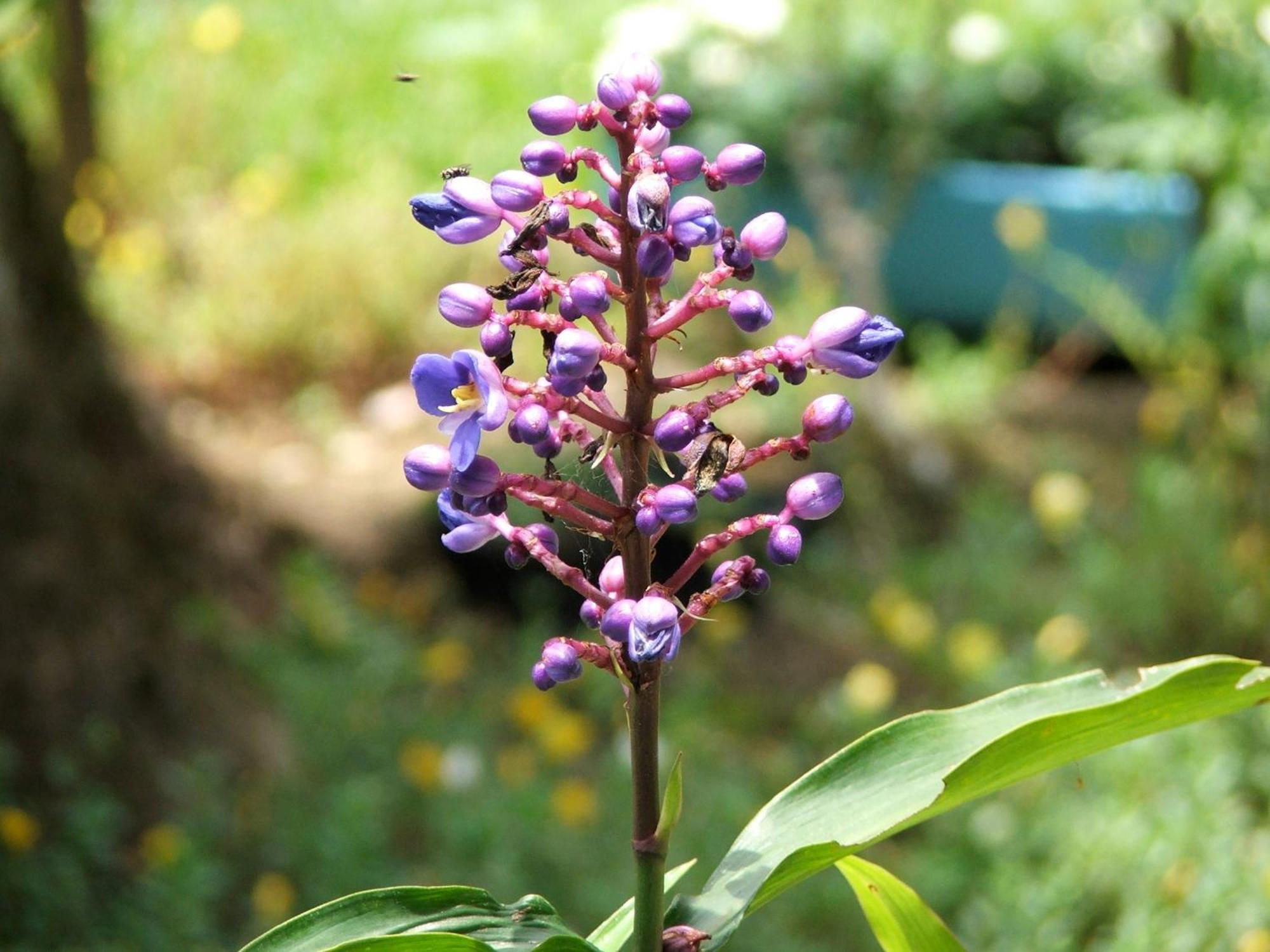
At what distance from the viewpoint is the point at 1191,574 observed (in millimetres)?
3695

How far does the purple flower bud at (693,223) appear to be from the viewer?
0.92 metres

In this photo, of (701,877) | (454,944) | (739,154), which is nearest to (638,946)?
(454,944)

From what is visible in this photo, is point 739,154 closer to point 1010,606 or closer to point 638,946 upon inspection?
point 638,946

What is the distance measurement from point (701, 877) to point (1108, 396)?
343 centimetres

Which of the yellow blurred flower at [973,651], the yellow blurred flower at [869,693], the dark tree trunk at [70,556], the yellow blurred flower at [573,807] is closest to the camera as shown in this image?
the dark tree trunk at [70,556]

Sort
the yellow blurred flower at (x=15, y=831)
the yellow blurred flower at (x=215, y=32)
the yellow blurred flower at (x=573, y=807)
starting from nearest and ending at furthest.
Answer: the yellow blurred flower at (x=15, y=831) → the yellow blurred flower at (x=573, y=807) → the yellow blurred flower at (x=215, y=32)

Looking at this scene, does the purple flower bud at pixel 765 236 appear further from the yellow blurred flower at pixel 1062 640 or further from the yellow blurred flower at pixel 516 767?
the yellow blurred flower at pixel 1062 640

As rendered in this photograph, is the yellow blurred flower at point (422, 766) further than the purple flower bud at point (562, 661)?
Yes

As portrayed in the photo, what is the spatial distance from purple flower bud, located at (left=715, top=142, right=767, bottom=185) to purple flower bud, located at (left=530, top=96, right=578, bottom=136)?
0.10 m

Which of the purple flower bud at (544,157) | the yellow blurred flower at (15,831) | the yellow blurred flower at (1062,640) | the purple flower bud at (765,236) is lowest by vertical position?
the yellow blurred flower at (1062,640)

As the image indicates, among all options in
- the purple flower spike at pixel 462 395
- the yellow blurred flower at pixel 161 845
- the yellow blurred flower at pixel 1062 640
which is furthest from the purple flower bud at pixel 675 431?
the yellow blurred flower at pixel 1062 640

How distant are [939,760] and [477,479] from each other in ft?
1.35

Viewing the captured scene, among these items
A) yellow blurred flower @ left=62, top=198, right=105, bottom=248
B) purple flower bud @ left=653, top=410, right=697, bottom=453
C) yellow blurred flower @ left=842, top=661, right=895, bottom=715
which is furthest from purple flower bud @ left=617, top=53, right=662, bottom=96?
yellow blurred flower @ left=62, top=198, right=105, bottom=248

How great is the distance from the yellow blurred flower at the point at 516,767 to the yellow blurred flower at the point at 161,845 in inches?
26.9
